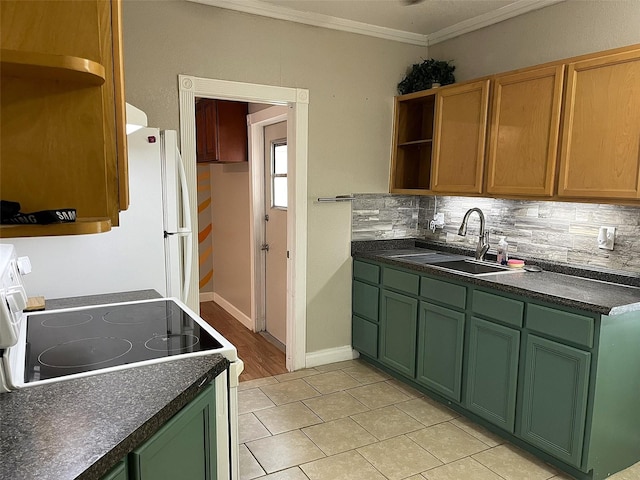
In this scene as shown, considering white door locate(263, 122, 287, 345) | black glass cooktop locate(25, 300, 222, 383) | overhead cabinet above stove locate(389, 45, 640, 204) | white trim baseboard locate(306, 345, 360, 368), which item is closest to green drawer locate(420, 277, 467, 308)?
overhead cabinet above stove locate(389, 45, 640, 204)

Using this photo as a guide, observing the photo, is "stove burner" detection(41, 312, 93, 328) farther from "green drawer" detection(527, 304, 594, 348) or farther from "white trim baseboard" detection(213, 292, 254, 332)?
Result: "white trim baseboard" detection(213, 292, 254, 332)

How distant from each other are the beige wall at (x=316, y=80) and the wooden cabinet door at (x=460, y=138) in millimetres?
532

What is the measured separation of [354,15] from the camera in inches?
132

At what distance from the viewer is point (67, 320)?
192 cm

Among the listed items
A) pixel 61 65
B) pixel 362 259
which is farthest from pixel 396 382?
pixel 61 65

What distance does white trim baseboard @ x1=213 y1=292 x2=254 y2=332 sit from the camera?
479cm

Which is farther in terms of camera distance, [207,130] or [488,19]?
[207,130]

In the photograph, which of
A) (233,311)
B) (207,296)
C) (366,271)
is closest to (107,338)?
(366,271)

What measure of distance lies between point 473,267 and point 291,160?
1.47m

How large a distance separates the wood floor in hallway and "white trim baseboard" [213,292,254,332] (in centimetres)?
3

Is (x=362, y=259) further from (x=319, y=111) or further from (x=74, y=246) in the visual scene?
(x=74, y=246)

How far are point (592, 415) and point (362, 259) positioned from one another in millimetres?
1876

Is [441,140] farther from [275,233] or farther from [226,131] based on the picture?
[226,131]

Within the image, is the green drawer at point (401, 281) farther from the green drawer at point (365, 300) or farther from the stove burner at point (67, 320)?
the stove burner at point (67, 320)
